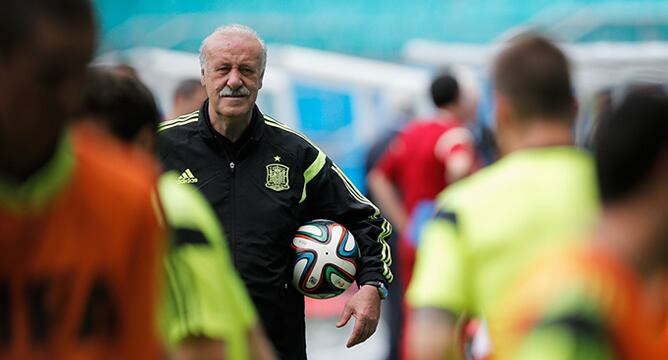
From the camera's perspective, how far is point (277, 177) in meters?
6.40

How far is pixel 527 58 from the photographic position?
402 centimetres

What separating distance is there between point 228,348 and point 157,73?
1906 cm

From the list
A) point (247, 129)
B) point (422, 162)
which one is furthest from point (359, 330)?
point (422, 162)

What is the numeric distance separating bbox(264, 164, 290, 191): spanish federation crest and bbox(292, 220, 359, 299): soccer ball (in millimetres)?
208

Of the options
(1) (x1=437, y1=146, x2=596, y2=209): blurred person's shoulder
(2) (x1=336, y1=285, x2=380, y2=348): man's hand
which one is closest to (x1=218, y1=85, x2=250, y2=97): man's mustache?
(2) (x1=336, y1=285, x2=380, y2=348): man's hand

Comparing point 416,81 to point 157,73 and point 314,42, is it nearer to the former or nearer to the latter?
point 157,73

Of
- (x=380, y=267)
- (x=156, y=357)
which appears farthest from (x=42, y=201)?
(x=380, y=267)

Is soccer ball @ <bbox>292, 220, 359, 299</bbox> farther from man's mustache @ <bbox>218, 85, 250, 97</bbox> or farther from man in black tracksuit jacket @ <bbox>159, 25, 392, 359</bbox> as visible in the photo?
man's mustache @ <bbox>218, 85, 250, 97</bbox>

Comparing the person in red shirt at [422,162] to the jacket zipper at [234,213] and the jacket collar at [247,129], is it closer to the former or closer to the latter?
the jacket collar at [247,129]

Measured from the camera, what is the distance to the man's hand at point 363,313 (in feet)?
20.4

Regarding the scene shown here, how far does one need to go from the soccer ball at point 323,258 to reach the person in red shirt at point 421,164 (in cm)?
368

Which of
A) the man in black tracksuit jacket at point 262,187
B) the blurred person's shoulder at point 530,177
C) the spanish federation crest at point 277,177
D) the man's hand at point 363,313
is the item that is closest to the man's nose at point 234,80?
the man in black tracksuit jacket at point 262,187

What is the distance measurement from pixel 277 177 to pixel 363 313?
0.74 meters

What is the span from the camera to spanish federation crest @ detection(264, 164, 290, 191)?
251 inches
